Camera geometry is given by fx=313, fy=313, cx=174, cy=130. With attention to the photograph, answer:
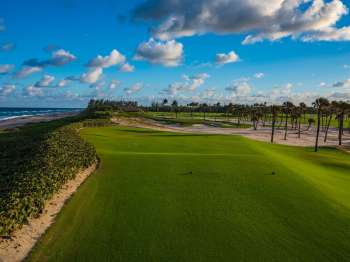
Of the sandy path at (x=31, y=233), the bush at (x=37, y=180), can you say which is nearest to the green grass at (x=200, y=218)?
the sandy path at (x=31, y=233)

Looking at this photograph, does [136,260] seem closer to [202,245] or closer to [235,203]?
[202,245]

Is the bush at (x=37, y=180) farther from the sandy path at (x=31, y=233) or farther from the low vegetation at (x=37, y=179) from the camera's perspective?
the sandy path at (x=31, y=233)

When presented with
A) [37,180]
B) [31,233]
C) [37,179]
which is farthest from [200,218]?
[37,179]

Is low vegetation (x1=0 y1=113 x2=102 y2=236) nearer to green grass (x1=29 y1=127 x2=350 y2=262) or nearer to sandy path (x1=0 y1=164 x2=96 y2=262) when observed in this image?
sandy path (x1=0 y1=164 x2=96 y2=262)

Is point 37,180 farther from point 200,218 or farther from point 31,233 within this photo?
point 200,218

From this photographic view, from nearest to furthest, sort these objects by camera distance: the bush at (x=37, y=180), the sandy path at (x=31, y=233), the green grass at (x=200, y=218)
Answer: the sandy path at (x=31, y=233)
the green grass at (x=200, y=218)
the bush at (x=37, y=180)
